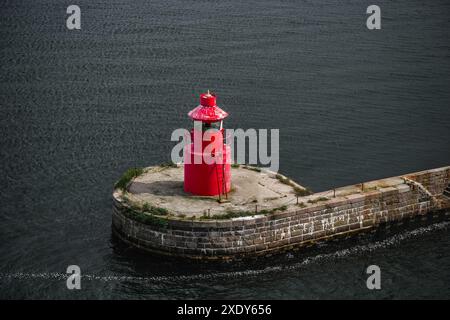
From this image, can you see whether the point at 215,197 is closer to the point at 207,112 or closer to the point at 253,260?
the point at 253,260

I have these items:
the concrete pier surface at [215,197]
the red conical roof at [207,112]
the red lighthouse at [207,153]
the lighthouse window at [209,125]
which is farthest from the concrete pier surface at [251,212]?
the red conical roof at [207,112]

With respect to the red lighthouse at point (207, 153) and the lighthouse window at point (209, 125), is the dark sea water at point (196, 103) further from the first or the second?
the lighthouse window at point (209, 125)

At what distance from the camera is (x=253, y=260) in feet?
102

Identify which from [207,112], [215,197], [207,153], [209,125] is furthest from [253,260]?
[207,112]

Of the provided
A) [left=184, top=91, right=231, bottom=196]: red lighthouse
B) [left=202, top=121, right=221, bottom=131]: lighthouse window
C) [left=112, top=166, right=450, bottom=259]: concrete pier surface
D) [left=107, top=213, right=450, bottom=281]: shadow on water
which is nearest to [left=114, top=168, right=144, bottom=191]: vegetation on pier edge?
[left=112, top=166, right=450, bottom=259]: concrete pier surface

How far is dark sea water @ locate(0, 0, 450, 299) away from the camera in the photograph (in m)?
30.2

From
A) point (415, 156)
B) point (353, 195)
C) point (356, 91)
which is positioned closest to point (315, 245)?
point (353, 195)

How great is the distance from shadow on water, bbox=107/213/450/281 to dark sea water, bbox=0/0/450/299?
0.25 feet

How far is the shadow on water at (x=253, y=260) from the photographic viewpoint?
30.1 m

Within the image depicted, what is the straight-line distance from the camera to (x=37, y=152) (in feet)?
129

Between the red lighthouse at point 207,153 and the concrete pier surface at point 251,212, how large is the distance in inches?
23.5
